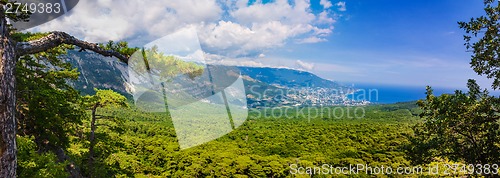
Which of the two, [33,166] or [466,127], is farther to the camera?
[466,127]

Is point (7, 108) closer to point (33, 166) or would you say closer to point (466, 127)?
point (33, 166)

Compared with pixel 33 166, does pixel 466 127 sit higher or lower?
higher

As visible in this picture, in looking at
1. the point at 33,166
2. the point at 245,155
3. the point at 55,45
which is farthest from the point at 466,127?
the point at 245,155

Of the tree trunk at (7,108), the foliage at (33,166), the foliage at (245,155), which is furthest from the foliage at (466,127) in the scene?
the foliage at (245,155)

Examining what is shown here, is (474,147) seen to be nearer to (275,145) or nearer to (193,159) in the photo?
(193,159)

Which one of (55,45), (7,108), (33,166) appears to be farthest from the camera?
(33,166)

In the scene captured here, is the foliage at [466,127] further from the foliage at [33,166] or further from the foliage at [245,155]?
the foliage at [245,155]
